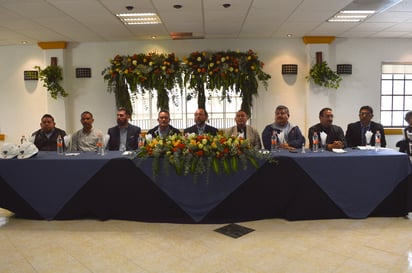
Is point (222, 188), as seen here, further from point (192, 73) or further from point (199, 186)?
point (192, 73)

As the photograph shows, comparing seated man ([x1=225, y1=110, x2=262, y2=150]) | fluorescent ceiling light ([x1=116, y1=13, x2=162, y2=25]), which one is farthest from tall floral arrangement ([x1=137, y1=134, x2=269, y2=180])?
fluorescent ceiling light ([x1=116, y1=13, x2=162, y2=25])

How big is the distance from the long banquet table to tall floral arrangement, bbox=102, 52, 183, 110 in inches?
109

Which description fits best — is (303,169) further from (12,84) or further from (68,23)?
(12,84)

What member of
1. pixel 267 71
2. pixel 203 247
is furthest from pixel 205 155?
pixel 267 71

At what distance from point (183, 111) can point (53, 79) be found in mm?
2618

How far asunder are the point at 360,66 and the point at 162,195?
525 cm

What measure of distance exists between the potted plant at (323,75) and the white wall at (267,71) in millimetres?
179

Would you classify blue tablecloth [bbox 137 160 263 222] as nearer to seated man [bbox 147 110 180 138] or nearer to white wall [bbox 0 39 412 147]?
seated man [bbox 147 110 180 138]

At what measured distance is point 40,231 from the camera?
3355mm

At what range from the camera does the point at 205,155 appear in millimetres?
3375

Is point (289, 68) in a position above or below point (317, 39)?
below

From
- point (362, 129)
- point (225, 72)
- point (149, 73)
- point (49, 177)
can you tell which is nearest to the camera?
point (49, 177)

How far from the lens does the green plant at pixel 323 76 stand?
6270mm

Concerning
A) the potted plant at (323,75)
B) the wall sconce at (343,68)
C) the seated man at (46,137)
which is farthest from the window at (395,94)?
the seated man at (46,137)
